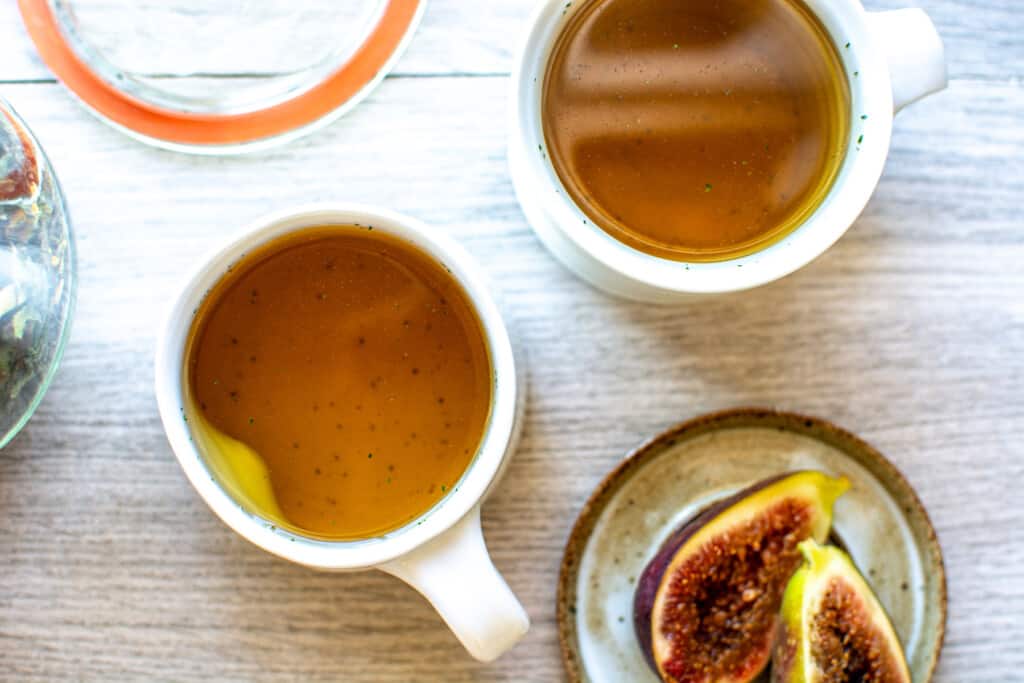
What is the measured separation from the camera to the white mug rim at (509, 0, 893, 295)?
2.39 feet

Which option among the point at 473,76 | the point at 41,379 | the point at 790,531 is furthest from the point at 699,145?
the point at 41,379

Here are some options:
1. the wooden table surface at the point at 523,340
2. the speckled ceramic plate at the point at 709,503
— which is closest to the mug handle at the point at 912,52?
the wooden table surface at the point at 523,340

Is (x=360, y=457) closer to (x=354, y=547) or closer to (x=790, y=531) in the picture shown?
(x=354, y=547)

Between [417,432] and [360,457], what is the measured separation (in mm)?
46

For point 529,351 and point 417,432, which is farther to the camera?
point 529,351

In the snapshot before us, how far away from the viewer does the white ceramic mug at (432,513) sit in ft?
2.27

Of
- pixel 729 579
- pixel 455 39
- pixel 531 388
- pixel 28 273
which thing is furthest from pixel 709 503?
pixel 28 273

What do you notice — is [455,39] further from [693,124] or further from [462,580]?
[462,580]

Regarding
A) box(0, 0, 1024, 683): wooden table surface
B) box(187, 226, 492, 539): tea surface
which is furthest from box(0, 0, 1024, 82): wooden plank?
box(187, 226, 492, 539): tea surface

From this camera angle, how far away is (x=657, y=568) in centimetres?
83

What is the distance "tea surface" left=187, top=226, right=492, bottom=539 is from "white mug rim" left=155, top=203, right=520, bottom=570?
3 cm

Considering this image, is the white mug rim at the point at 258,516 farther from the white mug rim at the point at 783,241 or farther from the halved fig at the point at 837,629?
the halved fig at the point at 837,629

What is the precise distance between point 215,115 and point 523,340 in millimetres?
328

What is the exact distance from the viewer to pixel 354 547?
713mm
